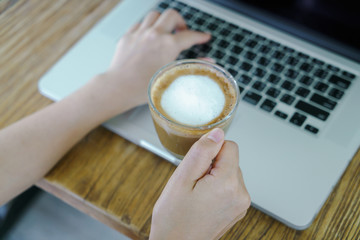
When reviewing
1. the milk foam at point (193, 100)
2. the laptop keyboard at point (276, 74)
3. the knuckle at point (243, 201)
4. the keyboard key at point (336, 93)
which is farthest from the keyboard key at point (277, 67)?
the knuckle at point (243, 201)

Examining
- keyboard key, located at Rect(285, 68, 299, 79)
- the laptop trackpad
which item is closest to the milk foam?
the laptop trackpad

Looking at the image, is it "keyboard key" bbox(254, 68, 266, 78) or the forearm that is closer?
the forearm

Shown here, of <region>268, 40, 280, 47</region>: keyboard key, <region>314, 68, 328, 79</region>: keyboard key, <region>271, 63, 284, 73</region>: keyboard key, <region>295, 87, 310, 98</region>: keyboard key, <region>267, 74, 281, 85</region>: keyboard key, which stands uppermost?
<region>268, 40, 280, 47</region>: keyboard key

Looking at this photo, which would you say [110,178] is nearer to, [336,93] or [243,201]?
[243,201]

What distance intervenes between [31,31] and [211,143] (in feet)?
1.78

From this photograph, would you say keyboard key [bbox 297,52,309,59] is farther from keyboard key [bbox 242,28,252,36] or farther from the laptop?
keyboard key [bbox 242,28,252,36]

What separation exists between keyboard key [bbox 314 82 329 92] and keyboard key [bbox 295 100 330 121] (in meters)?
0.04

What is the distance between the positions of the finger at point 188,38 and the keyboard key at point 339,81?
0.26 meters

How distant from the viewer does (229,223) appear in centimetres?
46

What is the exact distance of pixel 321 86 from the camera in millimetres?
642

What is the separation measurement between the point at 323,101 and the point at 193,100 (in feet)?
0.89

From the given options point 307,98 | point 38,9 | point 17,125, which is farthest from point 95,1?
point 307,98

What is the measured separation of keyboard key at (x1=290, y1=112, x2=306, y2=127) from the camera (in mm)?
603

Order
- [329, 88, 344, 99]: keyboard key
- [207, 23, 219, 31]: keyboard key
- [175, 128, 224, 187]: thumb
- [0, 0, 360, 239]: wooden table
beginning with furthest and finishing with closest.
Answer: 1. [207, 23, 219, 31]: keyboard key
2. [329, 88, 344, 99]: keyboard key
3. [0, 0, 360, 239]: wooden table
4. [175, 128, 224, 187]: thumb
